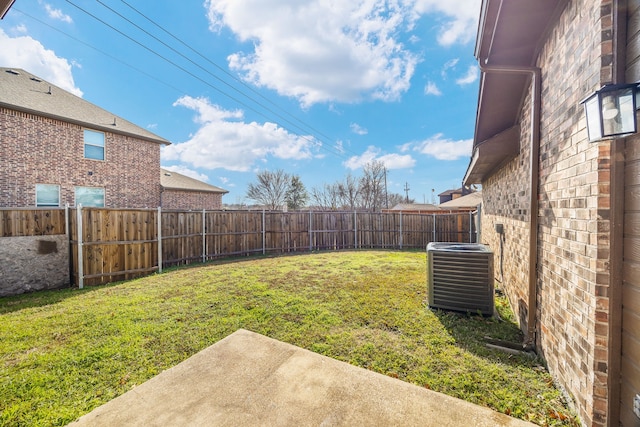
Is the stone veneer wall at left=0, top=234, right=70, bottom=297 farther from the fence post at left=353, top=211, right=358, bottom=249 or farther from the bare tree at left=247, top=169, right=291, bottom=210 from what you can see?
the bare tree at left=247, top=169, right=291, bottom=210

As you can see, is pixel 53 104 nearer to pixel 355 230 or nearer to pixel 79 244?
pixel 79 244

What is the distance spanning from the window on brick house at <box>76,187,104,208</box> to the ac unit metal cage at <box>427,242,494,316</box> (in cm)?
1354

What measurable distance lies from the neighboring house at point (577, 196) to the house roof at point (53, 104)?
1421 cm

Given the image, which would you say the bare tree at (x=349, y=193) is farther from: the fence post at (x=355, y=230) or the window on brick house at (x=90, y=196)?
the window on brick house at (x=90, y=196)

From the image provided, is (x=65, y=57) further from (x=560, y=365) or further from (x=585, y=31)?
(x=560, y=365)

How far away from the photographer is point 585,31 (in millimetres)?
1835

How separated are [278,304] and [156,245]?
489cm

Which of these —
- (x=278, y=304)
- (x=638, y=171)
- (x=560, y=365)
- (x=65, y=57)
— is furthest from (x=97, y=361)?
(x=65, y=57)

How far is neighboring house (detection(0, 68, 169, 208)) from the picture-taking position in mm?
9000

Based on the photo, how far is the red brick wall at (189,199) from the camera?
46.6 feet

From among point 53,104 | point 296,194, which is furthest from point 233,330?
point 296,194

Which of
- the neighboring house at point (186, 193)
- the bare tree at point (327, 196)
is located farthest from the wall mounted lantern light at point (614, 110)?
the bare tree at point (327, 196)

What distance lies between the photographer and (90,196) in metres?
10.9

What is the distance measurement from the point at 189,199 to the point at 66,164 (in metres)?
5.91
